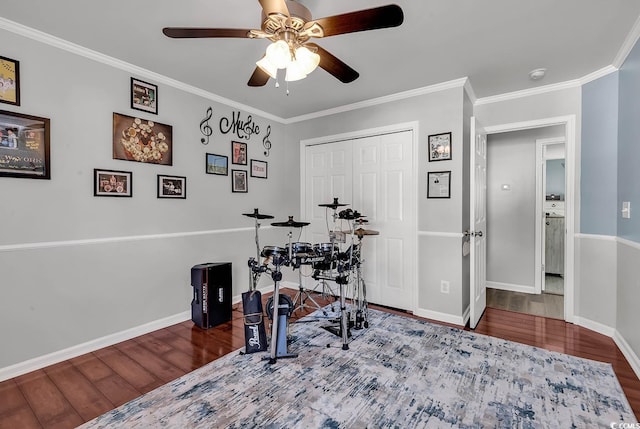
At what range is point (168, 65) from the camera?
275 cm

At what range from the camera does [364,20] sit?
1.47 meters

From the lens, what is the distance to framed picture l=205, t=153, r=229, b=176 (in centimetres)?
344

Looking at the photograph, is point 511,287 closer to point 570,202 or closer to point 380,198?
point 570,202

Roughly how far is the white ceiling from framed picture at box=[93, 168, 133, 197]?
103 cm

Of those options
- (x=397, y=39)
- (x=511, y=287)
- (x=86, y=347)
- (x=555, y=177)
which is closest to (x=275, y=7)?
(x=397, y=39)

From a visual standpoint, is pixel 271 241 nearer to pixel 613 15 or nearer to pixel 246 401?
pixel 246 401

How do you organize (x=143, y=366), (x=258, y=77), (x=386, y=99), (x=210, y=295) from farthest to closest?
(x=386, y=99) < (x=210, y=295) < (x=143, y=366) < (x=258, y=77)

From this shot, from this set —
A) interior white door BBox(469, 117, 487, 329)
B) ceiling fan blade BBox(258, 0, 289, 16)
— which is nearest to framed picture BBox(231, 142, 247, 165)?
ceiling fan blade BBox(258, 0, 289, 16)

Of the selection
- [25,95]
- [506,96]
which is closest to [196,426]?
[25,95]

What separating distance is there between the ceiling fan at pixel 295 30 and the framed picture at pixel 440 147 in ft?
5.92

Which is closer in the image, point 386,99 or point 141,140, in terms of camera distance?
point 141,140

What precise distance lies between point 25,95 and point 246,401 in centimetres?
275

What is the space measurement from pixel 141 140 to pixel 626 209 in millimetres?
4371

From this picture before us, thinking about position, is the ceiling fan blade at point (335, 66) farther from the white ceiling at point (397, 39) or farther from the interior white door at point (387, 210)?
the interior white door at point (387, 210)
